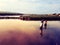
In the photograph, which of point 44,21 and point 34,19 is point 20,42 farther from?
point 34,19

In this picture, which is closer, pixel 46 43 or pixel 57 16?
pixel 46 43

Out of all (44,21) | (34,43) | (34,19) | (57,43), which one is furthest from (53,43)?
(34,19)

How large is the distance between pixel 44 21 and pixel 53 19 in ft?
5.88

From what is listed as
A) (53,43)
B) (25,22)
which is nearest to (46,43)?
(53,43)

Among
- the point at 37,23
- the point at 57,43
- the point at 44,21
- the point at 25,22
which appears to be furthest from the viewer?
the point at 25,22

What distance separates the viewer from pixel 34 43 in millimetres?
12539

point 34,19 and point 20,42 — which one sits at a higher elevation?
point 34,19

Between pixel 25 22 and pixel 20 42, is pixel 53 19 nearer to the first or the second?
pixel 25 22

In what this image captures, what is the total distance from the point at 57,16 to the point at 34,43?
1023 cm

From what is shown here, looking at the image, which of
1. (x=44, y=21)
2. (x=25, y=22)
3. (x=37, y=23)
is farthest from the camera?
(x=25, y=22)

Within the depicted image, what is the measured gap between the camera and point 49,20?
2173 centimetres

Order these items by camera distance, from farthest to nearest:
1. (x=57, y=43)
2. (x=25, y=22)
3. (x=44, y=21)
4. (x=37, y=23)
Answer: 1. (x=25, y=22)
2. (x=37, y=23)
3. (x=44, y=21)
4. (x=57, y=43)

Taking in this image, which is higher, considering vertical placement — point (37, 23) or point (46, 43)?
point (37, 23)

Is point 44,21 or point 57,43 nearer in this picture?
point 57,43
